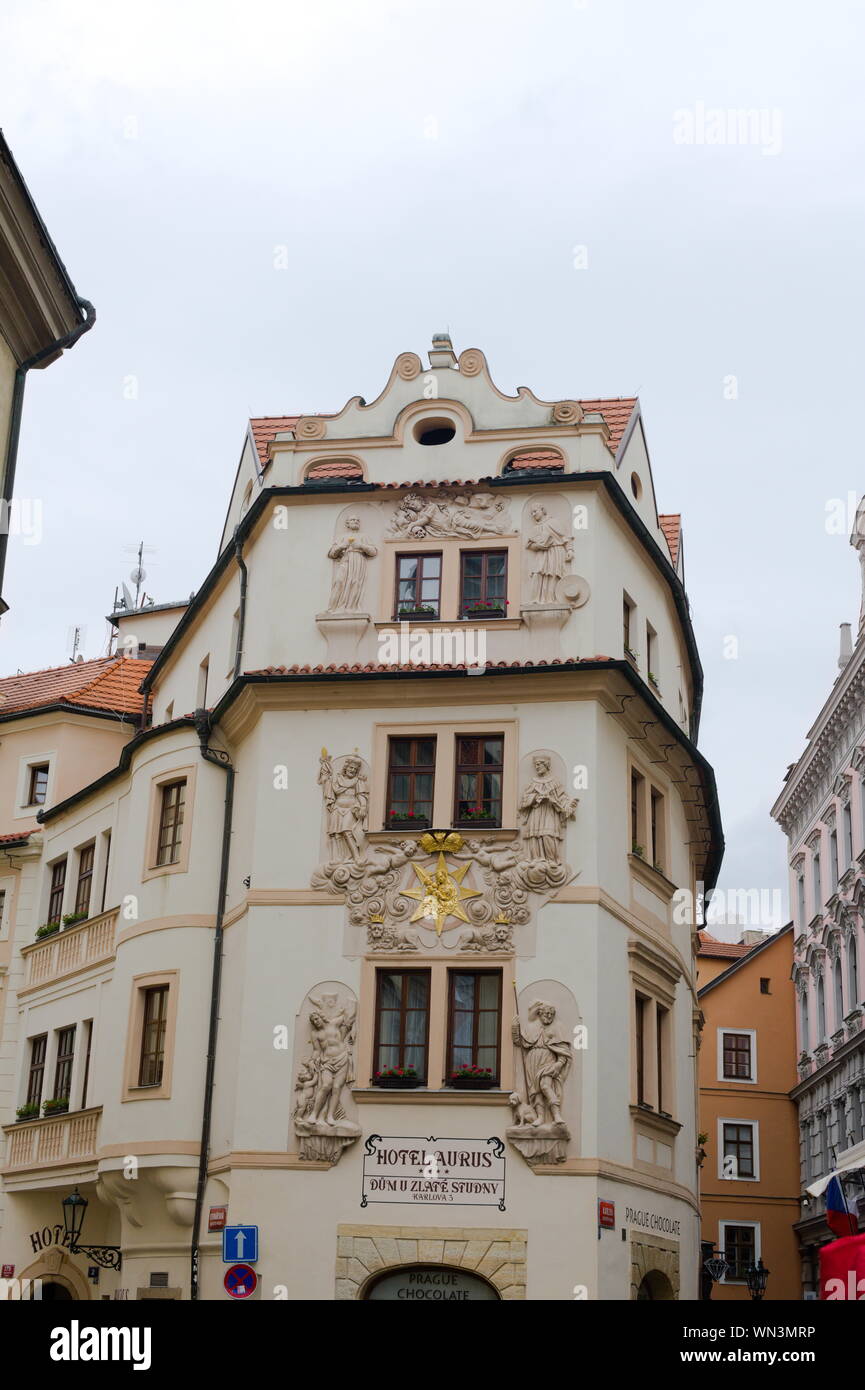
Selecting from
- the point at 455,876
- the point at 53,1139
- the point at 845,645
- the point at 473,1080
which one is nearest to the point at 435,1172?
the point at 473,1080

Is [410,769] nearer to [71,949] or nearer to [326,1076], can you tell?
[326,1076]

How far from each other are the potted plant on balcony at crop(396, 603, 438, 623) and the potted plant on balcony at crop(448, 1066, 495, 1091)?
24.9 ft

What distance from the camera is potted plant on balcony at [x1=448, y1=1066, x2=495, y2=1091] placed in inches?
1002

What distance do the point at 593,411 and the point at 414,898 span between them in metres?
10.7

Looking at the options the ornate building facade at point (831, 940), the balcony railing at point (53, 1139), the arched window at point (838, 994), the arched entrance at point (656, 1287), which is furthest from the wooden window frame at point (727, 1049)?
the arched entrance at point (656, 1287)

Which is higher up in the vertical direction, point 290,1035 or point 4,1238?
point 290,1035

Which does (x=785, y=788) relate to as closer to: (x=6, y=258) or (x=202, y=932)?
(x=202, y=932)

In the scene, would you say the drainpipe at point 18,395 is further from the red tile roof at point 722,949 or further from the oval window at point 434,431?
the red tile roof at point 722,949

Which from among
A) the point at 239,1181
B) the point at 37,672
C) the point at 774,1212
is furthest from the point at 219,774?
the point at 774,1212

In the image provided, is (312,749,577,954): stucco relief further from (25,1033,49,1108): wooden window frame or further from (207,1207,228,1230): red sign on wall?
(25,1033,49,1108): wooden window frame

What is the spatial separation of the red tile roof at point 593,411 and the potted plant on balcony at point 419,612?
15.0 feet

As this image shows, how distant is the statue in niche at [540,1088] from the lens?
980 inches

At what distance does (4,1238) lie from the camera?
34219 mm
